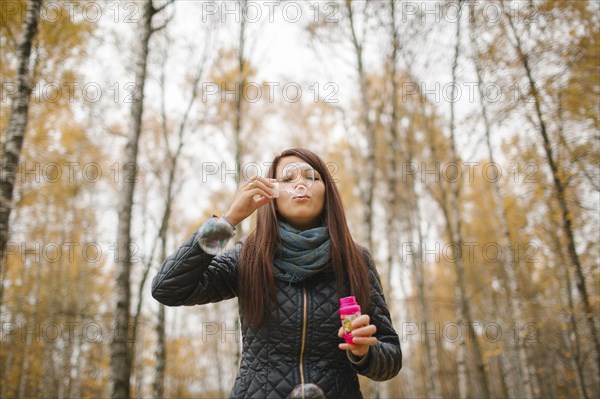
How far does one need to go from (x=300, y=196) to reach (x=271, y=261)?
324mm

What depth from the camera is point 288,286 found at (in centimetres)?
163

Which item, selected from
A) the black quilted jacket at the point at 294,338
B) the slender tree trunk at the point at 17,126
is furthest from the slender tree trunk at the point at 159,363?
the black quilted jacket at the point at 294,338

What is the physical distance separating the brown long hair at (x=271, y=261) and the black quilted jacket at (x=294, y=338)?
6 centimetres

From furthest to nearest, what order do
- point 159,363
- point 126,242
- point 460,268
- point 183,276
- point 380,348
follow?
point 159,363, point 460,268, point 126,242, point 183,276, point 380,348

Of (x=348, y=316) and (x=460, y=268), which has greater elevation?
(x=460, y=268)

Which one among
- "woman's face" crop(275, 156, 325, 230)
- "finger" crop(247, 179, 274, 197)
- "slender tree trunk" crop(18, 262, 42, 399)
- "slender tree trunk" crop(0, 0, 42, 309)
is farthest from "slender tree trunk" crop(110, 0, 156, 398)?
"slender tree trunk" crop(18, 262, 42, 399)

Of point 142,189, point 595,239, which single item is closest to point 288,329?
point 595,239

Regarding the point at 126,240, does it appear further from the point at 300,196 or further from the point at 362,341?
the point at 362,341

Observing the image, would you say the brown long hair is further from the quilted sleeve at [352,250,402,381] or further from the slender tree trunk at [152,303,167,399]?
the slender tree trunk at [152,303,167,399]

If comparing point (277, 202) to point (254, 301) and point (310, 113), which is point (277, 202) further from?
point (310, 113)

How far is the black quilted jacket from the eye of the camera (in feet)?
4.77

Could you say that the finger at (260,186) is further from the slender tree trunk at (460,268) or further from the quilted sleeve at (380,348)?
the slender tree trunk at (460,268)

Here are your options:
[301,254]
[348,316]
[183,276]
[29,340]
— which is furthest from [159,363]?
[29,340]

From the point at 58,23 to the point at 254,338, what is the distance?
314 inches
